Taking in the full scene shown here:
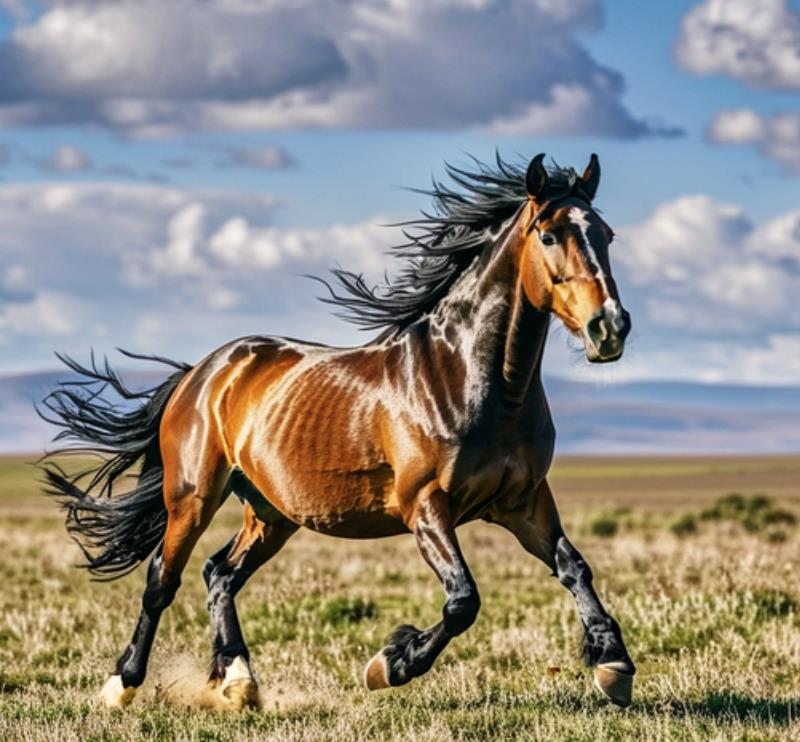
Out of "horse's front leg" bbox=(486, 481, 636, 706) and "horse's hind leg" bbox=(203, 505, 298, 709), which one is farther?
"horse's hind leg" bbox=(203, 505, 298, 709)

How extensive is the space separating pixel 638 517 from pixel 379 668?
35.1 meters

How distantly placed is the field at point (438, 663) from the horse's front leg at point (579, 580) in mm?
272

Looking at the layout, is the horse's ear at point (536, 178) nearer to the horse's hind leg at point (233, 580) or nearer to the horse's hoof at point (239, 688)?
the horse's hind leg at point (233, 580)

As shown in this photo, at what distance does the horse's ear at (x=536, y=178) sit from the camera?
8.43 meters

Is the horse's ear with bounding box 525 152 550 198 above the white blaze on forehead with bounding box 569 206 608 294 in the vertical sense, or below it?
above

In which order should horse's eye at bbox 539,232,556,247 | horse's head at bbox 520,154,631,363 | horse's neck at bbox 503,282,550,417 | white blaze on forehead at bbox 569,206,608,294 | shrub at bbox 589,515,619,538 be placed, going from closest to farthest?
horse's head at bbox 520,154,631,363 < white blaze on forehead at bbox 569,206,608,294 < horse's eye at bbox 539,232,556,247 < horse's neck at bbox 503,282,550,417 < shrub at bbox 589,515,619,538

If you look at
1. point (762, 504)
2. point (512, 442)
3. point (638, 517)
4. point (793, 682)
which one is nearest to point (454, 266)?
point (512, 442)

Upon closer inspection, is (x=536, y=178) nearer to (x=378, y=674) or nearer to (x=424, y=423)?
(x=424, y=423)

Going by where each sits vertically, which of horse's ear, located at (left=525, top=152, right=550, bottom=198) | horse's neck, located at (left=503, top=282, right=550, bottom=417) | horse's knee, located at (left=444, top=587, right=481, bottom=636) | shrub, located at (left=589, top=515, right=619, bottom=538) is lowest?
horse's knee, located at (left=444, top=587, right=481, bottom=636)

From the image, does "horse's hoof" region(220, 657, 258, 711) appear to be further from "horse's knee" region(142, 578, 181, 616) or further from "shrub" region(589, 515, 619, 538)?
"shrub" region(589, 515, 619, 538)

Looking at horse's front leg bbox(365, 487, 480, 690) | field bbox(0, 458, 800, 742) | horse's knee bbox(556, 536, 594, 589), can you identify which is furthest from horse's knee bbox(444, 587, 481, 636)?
horse's knee bbox(556, 536, 594, 589)

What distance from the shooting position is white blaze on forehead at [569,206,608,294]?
26.4 ft

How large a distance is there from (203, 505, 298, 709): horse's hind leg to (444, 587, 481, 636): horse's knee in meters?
2.00

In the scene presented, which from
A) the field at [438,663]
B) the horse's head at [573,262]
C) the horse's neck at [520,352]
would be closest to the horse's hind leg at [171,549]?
the field at [438,663]
